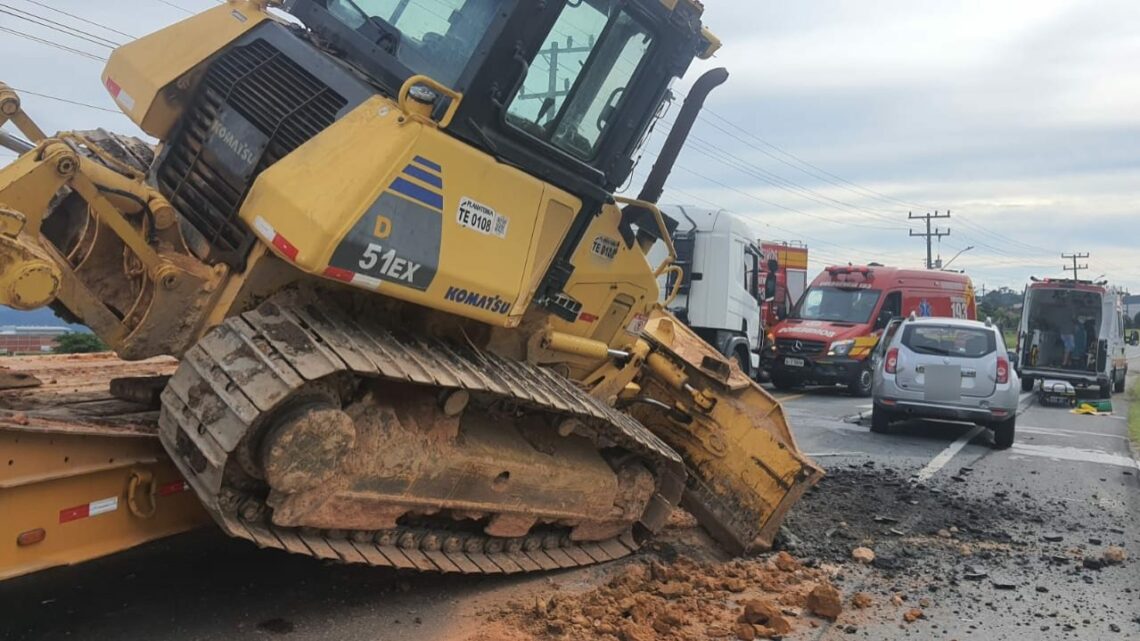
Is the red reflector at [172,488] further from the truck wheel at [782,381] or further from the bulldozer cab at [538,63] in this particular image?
the truck wheel at [782,381]

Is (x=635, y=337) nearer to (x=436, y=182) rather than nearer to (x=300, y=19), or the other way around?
(x=436, y=182)

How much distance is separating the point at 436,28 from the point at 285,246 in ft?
4.57

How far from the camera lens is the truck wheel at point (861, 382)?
17531 mm

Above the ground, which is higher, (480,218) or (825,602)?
(480,218)

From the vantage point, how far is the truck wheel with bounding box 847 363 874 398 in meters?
17.5

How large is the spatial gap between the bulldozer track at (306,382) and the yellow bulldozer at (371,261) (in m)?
0.01

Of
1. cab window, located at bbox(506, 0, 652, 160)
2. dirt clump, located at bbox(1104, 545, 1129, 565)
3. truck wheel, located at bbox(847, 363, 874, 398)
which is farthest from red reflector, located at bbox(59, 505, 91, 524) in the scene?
truck wheel, located at bbox(847, 363, 874, 398)

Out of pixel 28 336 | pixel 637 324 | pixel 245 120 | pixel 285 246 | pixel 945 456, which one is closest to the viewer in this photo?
pixel 285 246

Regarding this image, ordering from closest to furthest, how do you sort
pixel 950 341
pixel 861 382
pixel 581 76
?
pixel 581 76, pixel 950 341, pixel 861 382

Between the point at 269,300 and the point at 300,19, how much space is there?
5.80 ft

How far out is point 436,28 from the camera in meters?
4.24

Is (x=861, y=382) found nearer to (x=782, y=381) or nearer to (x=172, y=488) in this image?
(x=782, y=381)

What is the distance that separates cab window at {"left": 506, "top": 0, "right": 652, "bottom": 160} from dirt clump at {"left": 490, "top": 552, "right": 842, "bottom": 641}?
7.25ft

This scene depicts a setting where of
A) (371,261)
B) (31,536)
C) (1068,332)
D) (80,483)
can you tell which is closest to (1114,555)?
(371,261)
